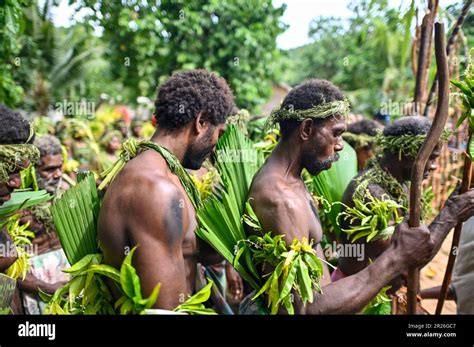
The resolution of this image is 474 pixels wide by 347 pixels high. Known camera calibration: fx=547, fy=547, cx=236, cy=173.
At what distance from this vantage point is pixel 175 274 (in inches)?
89.7

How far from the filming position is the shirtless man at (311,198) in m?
2.47

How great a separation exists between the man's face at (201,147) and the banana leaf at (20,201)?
2.97ft

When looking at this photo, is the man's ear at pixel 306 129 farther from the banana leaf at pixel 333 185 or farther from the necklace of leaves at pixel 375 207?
the banana leaf at pixel 333 185

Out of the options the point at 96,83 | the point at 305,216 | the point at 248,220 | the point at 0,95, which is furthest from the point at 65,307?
the point at 96,83

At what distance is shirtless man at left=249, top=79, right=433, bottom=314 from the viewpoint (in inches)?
97.4

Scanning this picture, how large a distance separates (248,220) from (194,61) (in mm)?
6581

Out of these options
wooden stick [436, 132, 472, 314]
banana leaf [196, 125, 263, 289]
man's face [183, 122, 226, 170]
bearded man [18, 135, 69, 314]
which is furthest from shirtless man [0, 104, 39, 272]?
wooden stick [436, 132, 472, 314]

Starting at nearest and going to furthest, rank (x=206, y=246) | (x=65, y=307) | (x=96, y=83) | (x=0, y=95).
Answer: (x=65, y=307), (x=206, y=246), (x=0, y=95), (x=96, y=83)

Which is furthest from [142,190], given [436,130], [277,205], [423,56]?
[423,56]

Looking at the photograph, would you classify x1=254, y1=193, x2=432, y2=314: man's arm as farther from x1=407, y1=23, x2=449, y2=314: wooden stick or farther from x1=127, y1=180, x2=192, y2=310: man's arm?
x1=127, y1=180, x2=192, y2=310: man's arm

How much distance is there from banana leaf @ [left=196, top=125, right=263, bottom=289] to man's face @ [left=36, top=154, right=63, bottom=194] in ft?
7.41

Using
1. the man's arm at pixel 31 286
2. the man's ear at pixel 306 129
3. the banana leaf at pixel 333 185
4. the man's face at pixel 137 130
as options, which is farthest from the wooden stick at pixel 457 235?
the man's face at pixel 137 130
